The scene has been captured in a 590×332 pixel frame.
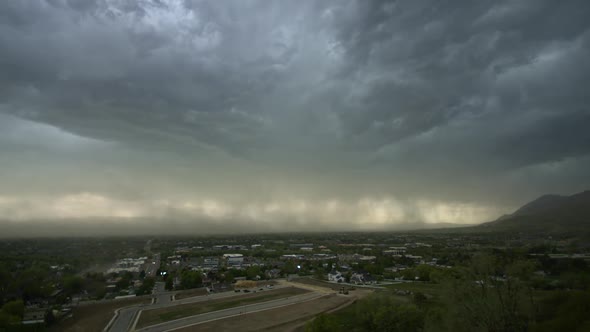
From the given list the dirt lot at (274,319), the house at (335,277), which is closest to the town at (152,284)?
the house at (335,277)

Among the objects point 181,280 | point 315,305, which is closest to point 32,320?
point 181,280

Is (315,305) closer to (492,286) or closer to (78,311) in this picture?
(492,286)

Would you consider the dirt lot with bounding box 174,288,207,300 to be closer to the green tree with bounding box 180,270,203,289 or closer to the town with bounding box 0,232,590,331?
the town with bounding box 0,232,590,331

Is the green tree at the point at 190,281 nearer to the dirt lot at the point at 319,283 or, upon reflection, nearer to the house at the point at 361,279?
the dirt lot at the point at 319,283

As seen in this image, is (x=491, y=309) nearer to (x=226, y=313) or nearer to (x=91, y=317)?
(x=226, y=313)

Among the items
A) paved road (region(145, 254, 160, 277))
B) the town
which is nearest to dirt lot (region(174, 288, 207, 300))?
the town

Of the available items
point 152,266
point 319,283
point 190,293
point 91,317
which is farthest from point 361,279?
point 152,266

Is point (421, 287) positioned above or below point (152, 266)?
below
